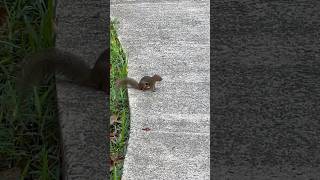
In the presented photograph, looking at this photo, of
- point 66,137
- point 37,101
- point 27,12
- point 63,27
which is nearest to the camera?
point 66,137

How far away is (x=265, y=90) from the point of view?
112 inches

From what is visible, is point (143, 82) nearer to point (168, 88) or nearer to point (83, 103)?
point (168, 88)

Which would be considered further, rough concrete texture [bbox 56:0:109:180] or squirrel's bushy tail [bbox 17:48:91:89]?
squirrel's bushy tail [bbox 17:48:91:89]

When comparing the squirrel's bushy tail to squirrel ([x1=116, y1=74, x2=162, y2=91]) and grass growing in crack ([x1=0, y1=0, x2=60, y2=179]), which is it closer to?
grass growing in crack ([x1=0, y1=0, x2=60, y2=179])

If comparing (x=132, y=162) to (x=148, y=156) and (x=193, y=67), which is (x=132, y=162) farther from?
(x=193, y=67)

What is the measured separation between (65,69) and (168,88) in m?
0.52

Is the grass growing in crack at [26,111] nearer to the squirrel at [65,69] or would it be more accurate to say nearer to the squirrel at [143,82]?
the squirrel at [65,69]

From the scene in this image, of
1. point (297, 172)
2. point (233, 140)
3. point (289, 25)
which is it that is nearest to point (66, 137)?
point (233, 140)

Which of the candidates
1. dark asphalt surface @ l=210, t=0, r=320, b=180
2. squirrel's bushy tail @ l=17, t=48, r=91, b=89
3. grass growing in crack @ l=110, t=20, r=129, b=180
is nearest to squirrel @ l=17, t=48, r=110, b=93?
squirrel's bushy tail @ l=17, t=48, r=91, b=89

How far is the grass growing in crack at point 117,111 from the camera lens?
2.70 metres

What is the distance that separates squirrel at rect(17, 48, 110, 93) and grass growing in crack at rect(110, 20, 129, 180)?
22cm

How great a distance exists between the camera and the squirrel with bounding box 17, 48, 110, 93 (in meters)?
2.81

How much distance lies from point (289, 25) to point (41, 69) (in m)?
1.21

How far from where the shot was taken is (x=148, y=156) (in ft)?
8.68
